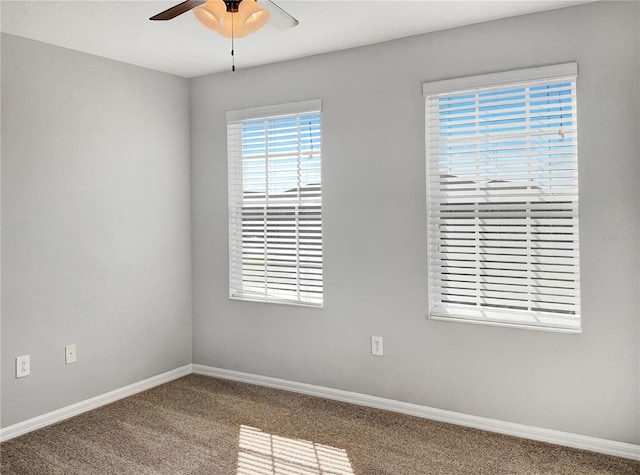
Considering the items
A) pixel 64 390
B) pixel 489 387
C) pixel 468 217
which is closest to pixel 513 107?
pixel 468 217

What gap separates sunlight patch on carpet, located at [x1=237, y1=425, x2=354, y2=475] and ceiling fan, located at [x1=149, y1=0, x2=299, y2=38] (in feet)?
7.14

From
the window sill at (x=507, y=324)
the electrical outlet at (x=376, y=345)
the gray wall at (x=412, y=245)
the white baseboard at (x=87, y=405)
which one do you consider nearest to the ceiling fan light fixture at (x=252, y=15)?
the gray wall at (x=412, y=245)

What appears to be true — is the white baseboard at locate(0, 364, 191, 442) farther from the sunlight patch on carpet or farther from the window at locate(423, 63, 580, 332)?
the window at locate(423, 63, 580, 332)

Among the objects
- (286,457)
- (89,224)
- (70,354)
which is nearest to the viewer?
(286,457)

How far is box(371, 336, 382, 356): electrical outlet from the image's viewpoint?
3.50m

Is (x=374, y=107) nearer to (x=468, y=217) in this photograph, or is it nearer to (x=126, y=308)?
(x=468, y=217)

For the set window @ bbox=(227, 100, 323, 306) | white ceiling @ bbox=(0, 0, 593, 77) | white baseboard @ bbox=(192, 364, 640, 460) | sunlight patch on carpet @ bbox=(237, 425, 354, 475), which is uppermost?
white ceiling @ bbox=(0, 0, 593, 77)

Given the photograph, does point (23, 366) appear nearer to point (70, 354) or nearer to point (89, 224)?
point (70, 354)

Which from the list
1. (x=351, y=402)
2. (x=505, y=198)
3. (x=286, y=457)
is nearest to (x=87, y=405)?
(x=286, y=457)

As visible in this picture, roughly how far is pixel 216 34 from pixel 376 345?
2291mm

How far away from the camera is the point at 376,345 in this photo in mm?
3514

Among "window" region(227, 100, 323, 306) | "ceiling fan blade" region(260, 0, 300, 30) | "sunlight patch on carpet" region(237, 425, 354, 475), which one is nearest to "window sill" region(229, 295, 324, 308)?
"window" region(227, 100, 323, 306)

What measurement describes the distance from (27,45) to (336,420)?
307cm

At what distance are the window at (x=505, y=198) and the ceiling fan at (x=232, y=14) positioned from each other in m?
1.40
